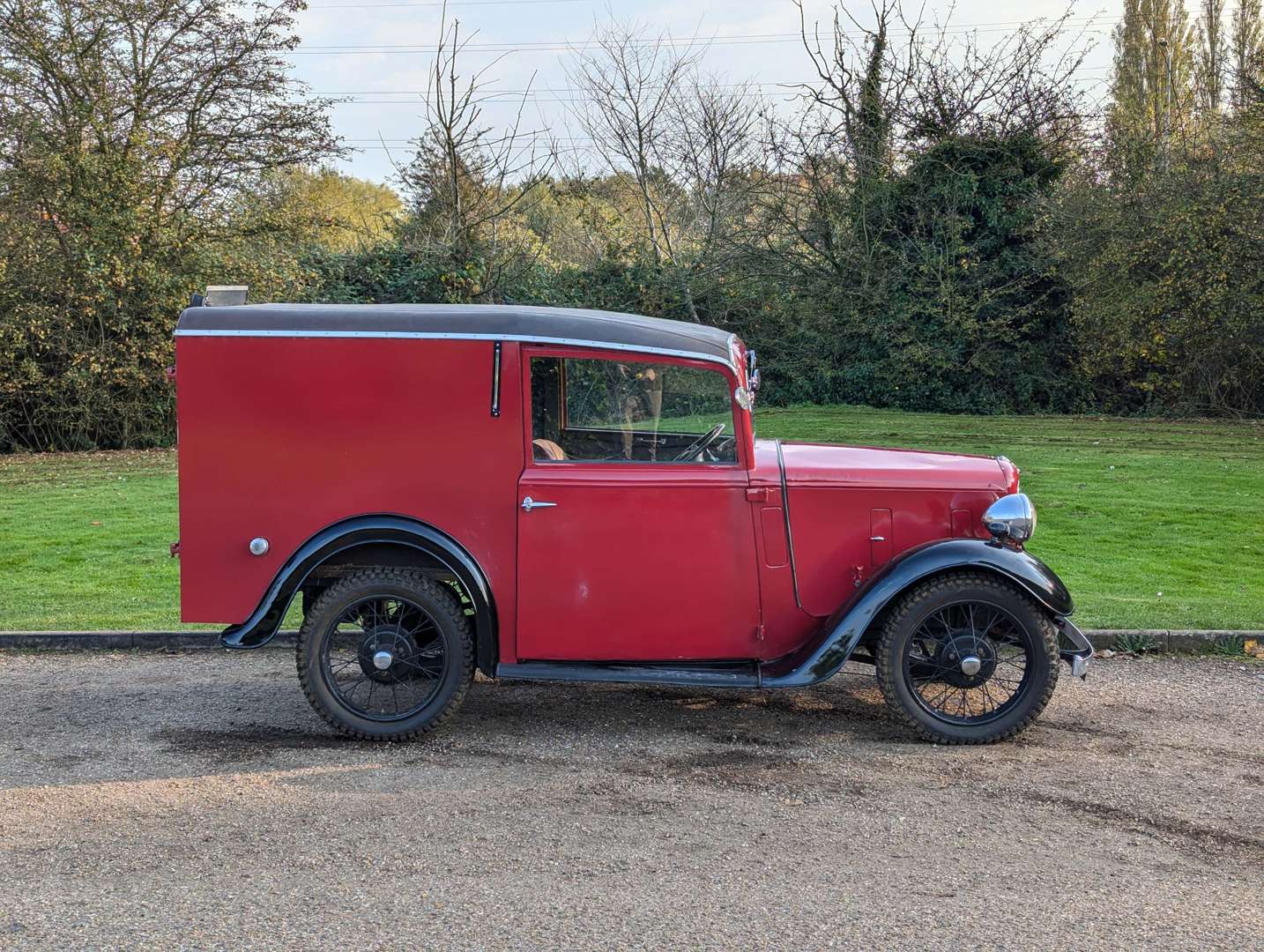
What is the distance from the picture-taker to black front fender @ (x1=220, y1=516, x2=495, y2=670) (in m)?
5.25

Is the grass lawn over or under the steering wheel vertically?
under

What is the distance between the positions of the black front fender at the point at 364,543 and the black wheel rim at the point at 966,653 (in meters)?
1.95

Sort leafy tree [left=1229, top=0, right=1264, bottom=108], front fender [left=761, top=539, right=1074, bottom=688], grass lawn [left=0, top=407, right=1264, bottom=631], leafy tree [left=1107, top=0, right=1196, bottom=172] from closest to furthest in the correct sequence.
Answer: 1. front fender [left=761, top=539, right=1074, bottom=688]
2. grass lawn [left=0, top=407, right=1264, bottom=631]
3. leafy tree [left=1229, top=0, right=1264, bottom=108]
4. leafy tree [left=1107, top=0, right=1196, bottom=172]

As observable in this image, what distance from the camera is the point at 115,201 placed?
1731 cm

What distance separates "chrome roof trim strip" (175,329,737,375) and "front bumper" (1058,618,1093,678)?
211 centimetres

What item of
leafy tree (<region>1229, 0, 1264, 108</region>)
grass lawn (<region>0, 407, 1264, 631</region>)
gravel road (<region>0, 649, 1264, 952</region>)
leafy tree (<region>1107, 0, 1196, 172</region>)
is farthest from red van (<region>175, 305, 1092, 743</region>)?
leafy tree (<region>1107, 0, 1196, 172</region>)

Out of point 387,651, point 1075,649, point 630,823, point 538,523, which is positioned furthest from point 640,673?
point 1075,649

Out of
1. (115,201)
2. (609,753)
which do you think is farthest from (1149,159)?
(609,753)

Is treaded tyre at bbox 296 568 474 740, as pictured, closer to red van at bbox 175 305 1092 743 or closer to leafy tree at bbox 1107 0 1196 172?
red van at bbox 175 305 1092 743

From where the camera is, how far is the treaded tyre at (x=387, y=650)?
17.3 ft

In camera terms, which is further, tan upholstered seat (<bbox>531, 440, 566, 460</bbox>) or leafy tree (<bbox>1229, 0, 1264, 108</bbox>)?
leafy tree (<bbox>1229, 0, 1264, 108</bbox>)

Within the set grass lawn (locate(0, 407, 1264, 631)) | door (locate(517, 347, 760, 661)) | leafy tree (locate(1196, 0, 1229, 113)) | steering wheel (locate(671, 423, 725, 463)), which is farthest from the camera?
leafy tree (locate(1196, 0, 1229, 113))

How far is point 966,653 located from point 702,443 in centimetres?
156

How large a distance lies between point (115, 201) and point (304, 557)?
47.1 feet
